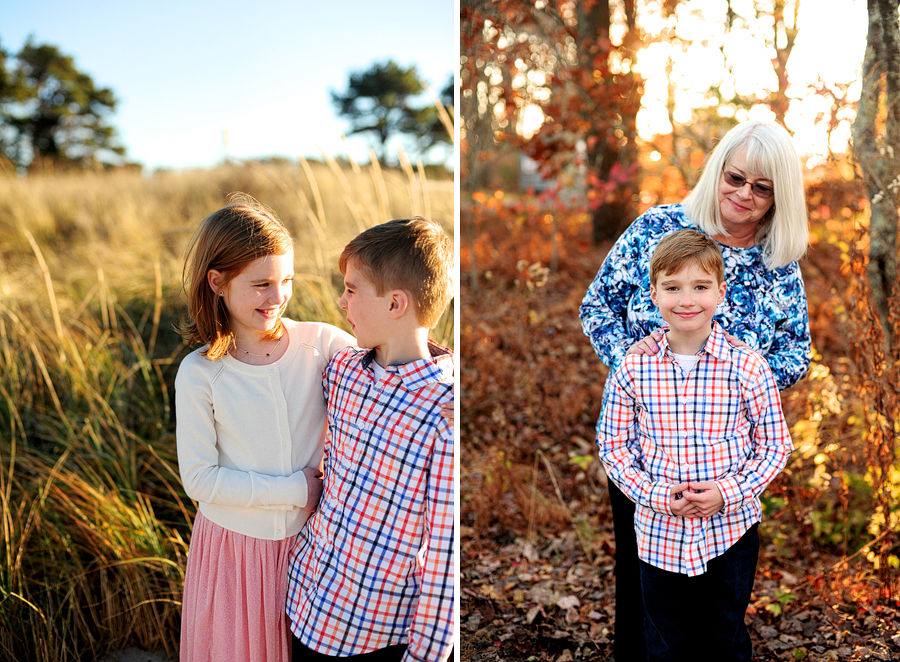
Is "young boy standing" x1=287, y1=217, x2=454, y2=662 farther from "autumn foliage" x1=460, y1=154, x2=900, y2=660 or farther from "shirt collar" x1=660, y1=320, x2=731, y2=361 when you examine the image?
"autumn foliage" x1=460, y1=154, x2=900, y2=660

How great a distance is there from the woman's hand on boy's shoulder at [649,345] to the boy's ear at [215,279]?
1104 mm

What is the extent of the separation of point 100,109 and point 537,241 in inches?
624

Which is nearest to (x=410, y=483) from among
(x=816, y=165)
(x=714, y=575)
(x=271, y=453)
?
(x=271, y=453)

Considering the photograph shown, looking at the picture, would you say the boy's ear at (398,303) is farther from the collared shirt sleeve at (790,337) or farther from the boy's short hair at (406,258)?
the collared shirt sleeve at (790,337)

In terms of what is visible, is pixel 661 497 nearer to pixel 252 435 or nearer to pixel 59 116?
pixel 252 435

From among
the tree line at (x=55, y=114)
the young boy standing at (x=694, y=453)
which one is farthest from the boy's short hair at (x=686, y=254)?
the tree line at (x=55, y=114)

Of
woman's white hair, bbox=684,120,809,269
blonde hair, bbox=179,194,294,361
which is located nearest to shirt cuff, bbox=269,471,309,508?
blonde hair, bbox=179,194,294,361

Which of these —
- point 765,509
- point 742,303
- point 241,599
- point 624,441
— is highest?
point 742,303

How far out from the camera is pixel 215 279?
1780 millimetres

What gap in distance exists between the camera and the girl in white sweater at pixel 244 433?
1752mm

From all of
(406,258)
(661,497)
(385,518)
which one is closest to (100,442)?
(385,518)

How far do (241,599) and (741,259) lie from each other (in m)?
1.67

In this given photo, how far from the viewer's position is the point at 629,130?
5.62 meters

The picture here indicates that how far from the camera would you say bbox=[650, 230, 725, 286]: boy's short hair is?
184cm
